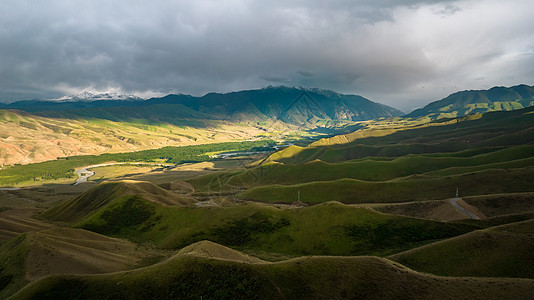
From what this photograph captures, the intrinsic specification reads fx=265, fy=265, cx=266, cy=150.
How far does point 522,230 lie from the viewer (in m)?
58.1

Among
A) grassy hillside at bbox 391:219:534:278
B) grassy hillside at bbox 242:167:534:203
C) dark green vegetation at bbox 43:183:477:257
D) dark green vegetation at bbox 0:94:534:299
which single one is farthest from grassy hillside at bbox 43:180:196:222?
grassy hillside at bbox 391:219:534:278

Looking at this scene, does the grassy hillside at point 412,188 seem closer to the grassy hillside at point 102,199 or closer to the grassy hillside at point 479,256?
the grassy hillside at point 102,199

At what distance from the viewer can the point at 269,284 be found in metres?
37.7

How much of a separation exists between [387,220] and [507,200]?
163ft

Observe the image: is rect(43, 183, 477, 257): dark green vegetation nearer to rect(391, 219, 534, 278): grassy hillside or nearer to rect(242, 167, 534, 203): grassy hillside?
rect(391, 219, 534, 278): grassy hillside

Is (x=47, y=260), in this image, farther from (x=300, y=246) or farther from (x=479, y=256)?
(x=479, y=256)

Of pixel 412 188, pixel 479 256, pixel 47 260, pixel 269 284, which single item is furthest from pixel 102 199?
pixel 412 188

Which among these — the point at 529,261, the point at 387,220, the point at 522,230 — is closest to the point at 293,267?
the point at 529,261

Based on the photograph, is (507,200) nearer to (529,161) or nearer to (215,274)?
(529,161)

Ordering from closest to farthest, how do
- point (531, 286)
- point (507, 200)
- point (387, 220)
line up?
point (531, 286) < point (387, 220) < point (507, 200)

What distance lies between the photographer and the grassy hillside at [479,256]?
44.8 metres

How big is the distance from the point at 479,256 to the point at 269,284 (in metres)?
40.0

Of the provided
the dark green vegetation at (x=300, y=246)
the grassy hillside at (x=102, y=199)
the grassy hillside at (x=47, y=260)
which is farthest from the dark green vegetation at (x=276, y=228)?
the grassy hillside at (x=47, y=260)

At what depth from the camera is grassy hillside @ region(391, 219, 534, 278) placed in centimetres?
4484
